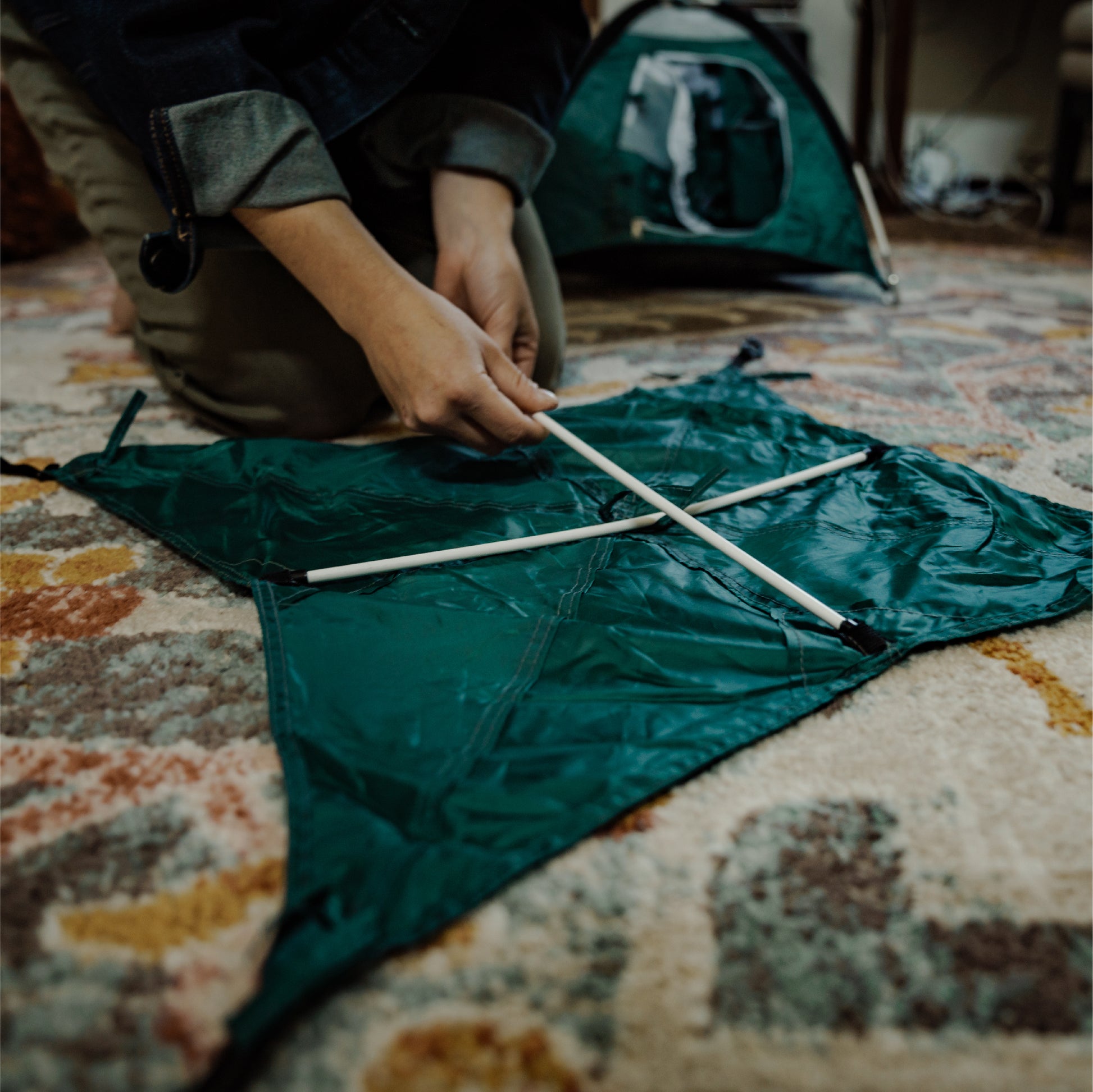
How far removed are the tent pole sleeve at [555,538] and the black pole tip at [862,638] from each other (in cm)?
19

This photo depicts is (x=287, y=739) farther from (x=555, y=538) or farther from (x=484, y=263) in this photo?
(x=484, y=263)

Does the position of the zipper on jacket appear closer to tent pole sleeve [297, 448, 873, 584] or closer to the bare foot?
tent pole sleeve [297, 448, 873, 584]

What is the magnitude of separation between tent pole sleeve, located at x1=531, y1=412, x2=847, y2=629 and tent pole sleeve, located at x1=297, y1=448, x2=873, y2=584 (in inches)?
1.0

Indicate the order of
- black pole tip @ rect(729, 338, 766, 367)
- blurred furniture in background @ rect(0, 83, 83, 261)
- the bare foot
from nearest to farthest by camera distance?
black pole tip @ rect(729, 338, 766, 367), the bare foot, blurred furniture in background @ rect(0, 83, 83, 261)

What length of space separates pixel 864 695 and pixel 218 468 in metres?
0.58

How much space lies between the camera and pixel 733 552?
61 centimetres

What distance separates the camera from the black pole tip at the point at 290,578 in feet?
1.99

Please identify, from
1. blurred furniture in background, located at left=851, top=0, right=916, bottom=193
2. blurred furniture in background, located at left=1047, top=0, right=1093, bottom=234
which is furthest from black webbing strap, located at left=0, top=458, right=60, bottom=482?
blurred furniture in background, located at left=851, top=0, right=916, bottom=193

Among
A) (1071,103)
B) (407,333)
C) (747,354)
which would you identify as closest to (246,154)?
(407,333)

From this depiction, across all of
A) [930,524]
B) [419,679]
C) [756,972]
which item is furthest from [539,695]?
[930,524]

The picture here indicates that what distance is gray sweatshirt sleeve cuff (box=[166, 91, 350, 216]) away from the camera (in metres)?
0.71

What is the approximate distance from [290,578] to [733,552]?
31 centimetres

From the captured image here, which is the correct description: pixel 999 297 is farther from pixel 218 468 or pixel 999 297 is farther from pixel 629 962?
pixel 629 962

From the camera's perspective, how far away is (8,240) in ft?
6.56
